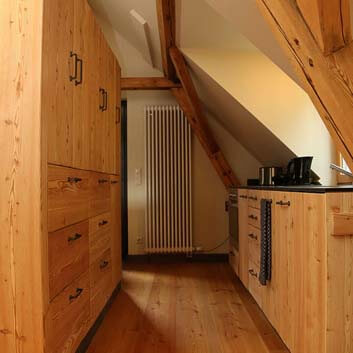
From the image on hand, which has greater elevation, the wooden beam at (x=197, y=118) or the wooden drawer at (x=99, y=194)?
the wooden beam at (x=197, y=118)

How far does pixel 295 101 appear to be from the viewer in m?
2.87

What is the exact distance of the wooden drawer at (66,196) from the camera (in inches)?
55.6

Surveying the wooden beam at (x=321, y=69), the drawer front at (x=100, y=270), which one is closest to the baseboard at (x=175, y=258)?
the drawer front at (x=100, y=270)

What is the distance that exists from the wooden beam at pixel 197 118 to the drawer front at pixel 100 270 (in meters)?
1.84

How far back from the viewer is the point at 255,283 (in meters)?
2.35

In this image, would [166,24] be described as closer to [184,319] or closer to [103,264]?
[103,264]

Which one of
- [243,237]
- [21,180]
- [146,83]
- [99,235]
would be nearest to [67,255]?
[21,180]

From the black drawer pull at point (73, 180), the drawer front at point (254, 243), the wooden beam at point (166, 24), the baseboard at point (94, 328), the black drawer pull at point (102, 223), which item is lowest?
the baseboard at point (94, 328)

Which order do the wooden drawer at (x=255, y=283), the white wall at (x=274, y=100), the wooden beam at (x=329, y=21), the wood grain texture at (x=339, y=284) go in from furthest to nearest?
1. the white wall at (x=274, y=100)
2. the wooden drawer at (x=255, y=283)
3. the wood grain texture at (x=339, y=284)
4. the wooden beam at (x=329, y=21)

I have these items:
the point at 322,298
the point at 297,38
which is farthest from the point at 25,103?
the point at 322,298

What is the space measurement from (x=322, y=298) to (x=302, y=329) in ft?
0.91

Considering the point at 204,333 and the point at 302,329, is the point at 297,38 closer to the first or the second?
the point at 302,329

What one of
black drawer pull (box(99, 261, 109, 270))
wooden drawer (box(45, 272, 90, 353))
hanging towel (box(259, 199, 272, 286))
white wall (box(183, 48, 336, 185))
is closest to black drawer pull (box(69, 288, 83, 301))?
wooden drawer (box(45, 272, 90, 353))

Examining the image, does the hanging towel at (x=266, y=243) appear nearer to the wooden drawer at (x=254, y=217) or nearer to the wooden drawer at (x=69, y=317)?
the wooden drawer at (x=254, y=217)
